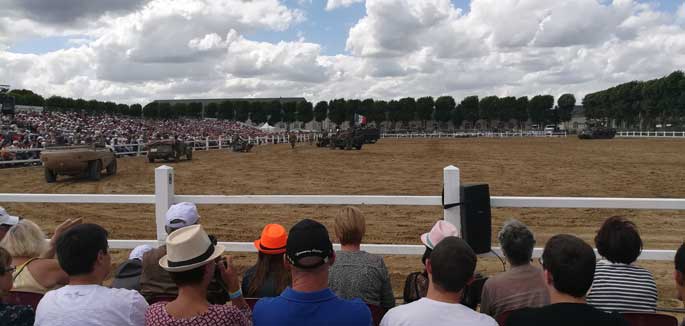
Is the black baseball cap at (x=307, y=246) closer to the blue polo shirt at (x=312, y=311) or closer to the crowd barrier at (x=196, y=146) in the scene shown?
the blue polo shirt at (x=312, y=311)

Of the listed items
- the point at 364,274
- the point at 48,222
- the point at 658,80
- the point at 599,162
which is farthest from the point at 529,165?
the point at 658,80

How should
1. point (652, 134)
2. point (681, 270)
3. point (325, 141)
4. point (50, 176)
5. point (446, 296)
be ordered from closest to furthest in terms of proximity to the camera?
point (446, 296) < point (681, 270) < point (50, 176) < point (325, 141) < point (652, 134)

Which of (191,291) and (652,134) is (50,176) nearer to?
(191,291)

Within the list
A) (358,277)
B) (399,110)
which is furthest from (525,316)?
(399,110)

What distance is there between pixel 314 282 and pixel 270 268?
41.6 inches

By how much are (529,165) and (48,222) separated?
1813cm

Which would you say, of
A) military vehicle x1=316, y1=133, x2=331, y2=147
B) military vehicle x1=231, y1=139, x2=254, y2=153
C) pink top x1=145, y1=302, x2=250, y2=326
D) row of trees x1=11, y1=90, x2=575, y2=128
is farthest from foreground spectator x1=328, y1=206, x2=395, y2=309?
row of trees x1=11, y1=90, x2=575, y2=128

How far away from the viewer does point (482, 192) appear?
516cm

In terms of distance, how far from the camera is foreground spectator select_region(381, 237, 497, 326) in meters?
2.44

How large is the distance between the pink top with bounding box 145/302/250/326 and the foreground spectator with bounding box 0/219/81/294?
1.24 meters

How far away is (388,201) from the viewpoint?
5.60 metres

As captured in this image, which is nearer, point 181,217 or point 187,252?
point 187,252

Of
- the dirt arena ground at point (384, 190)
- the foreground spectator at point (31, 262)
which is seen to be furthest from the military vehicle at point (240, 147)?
the foreground spectator at point (31, 262)

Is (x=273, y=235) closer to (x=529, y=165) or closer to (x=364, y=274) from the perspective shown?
(x=364, y=274)
